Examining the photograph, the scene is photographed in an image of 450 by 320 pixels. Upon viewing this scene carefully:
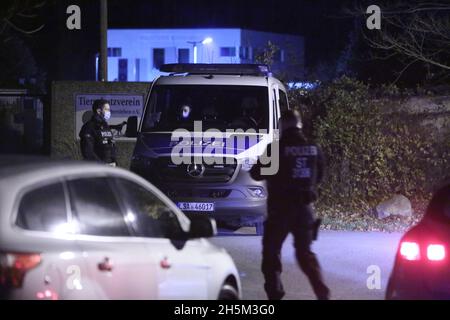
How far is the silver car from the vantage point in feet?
14.1

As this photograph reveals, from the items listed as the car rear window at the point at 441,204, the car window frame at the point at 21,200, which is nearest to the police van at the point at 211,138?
the car rear window at the point at 441,204

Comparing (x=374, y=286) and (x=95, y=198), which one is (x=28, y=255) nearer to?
(x=95, y=198)

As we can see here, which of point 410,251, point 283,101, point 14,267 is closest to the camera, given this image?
point 14,267

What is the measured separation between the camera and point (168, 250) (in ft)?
17.4

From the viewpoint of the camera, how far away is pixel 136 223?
5.20 metres

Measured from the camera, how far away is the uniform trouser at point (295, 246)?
720 cm

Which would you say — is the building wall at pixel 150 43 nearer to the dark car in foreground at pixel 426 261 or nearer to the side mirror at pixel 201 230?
the dark car in foreground at pixel 426 261

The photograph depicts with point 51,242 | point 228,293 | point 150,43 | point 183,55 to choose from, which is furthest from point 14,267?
point 150,43

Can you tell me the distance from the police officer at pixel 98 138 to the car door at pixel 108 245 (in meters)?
6.40

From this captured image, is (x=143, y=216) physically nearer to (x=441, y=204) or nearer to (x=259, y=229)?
(x=441, y=204)

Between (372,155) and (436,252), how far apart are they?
25.0 feet

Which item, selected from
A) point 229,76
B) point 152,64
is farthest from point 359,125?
point 152,64
